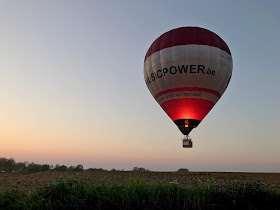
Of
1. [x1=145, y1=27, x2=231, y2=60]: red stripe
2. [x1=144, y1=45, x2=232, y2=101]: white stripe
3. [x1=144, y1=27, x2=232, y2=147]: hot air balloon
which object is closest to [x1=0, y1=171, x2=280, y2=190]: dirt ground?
[x1=144, y1=27, x2=232, y2=147]: hot air balloon

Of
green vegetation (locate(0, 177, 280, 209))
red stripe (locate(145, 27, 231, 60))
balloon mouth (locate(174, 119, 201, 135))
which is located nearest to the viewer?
green vegetation (locate(0, 177, 280, 209))

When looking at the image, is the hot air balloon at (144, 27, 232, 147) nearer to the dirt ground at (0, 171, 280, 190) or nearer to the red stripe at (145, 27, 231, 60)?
the red stripe at (145, 27, 231, 60)

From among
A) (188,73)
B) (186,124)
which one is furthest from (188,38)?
(186,124)

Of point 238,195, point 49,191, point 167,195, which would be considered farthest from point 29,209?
point 238,195

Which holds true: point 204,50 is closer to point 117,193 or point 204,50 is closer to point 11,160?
point 117,193

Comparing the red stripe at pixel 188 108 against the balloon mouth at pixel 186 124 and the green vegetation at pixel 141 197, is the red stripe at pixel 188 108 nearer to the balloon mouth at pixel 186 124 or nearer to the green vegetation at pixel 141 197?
the balloon mouth at pixel 186 124

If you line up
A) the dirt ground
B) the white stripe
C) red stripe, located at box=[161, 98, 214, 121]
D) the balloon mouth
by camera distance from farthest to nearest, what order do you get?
1. the balloon mouth
2. red stripe, located at box=[161, 98, 214, 121]
3. the white stripe
4. the dirt ground

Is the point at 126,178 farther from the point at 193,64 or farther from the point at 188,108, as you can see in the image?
the point at 193,64
